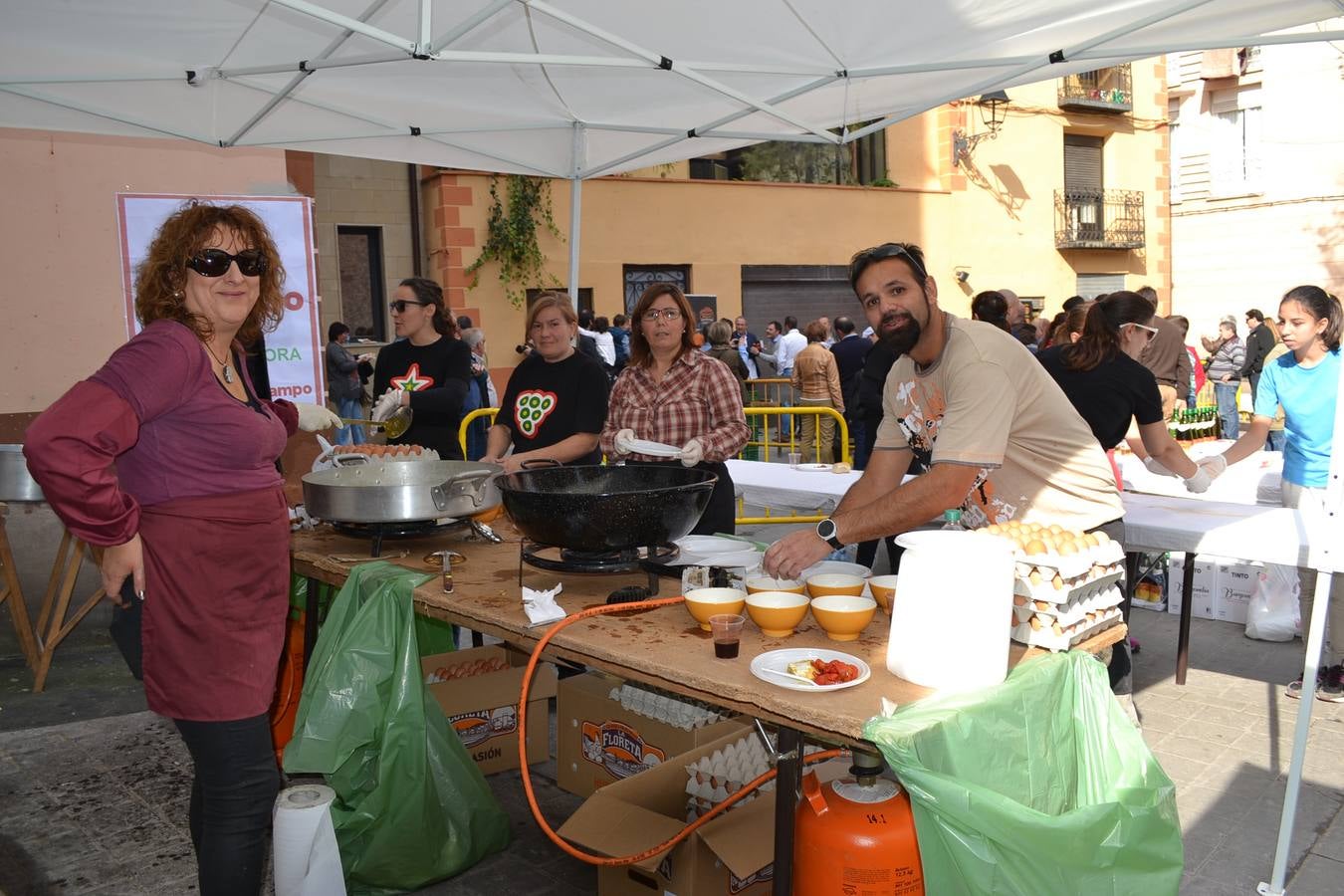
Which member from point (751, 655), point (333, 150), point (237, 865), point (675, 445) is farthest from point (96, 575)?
point (751, 655)

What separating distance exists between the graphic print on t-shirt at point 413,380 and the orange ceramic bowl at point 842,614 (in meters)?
2.52

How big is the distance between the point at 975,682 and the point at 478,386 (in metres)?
8.08

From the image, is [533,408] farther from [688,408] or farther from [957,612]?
[957,612]

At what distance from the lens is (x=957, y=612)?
1779mm

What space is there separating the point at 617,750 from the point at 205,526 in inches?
61.4

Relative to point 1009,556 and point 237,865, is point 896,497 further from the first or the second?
point 237,865

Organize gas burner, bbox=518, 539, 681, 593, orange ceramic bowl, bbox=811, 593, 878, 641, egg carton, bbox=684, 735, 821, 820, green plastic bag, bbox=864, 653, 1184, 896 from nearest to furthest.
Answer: green plastic bag, bbox=864, 653, 1184, 896, orange ceramic bowl, bbox=811, 593, 878, 641, gas burner, bbox=518, 539, 681, 593, egg carton, bbox=684, 735, 821, 820

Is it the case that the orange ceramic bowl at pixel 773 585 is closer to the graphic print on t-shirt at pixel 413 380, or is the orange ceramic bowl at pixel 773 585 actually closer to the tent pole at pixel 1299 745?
the tent pole at pixel 1299 745

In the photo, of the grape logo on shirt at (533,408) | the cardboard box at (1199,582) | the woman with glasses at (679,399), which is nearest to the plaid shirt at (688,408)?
the woman with glasses at (679,399)

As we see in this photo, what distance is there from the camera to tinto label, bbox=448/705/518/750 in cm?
350

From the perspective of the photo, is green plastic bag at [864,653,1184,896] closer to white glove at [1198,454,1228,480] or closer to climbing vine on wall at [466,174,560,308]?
white glove at [1198,454,1228,480]

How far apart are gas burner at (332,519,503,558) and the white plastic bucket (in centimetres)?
159

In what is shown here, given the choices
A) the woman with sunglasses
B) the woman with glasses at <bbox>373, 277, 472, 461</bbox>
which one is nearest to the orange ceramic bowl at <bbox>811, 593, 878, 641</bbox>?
the woman with sunglasses

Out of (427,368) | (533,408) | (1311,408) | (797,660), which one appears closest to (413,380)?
(427,368)
